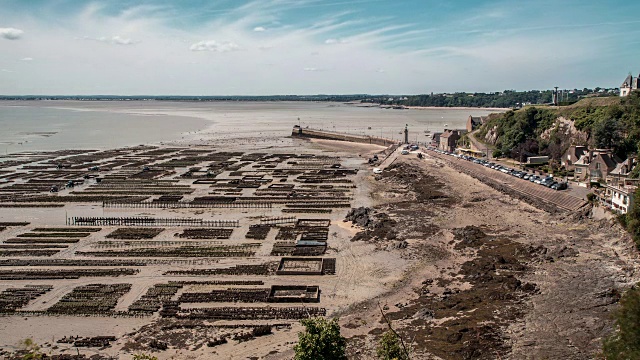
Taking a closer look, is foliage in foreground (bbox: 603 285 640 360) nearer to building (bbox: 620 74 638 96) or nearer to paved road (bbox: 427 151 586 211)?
paved road (bbox: 427 151 586 211)

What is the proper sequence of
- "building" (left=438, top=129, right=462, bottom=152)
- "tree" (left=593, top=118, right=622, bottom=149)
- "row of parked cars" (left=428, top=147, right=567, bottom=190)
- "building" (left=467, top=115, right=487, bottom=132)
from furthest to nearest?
"building" (left=467, top=115, right=487, bottom=132) < "building" (left=438, top=129, right=462, bottom=152) < "tree" (left=593, top=118, right=622, bottom=149) < "row of parked cars" (left=428, top=147, right=567, bottom=190)

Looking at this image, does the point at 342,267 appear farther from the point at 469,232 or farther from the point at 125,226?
the point at 125,226

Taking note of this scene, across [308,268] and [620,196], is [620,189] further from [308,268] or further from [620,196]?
[308,268]

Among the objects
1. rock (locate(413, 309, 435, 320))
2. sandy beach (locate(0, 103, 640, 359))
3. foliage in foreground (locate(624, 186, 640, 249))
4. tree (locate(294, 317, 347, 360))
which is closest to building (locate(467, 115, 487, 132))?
sandy beach (locate(0, 103, 640, 359))

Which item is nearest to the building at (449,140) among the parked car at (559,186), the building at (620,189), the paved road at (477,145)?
the paved road at (477,145)

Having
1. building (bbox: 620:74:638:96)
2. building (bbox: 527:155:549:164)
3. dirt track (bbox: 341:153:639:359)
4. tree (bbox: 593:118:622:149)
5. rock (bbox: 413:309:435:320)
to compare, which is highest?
building (bbox: 620:74:638:96)

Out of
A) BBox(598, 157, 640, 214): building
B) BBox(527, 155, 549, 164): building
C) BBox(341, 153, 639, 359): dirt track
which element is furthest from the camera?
BBox(527, 155, 549, 164): building

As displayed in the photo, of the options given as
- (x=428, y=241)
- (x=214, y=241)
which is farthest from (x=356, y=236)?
(x=214, y=241)
